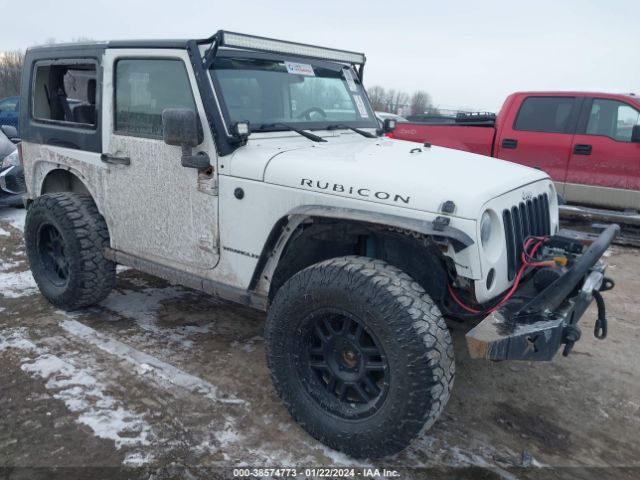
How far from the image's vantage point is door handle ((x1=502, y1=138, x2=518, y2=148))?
765cm

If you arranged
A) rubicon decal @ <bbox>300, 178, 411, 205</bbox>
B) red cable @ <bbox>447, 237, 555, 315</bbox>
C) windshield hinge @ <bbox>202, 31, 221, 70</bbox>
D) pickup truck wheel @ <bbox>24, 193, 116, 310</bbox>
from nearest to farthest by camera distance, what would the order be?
1. rubicon decal @ <bbox>300, 178, 411, 205</bbox>
2. red cable @ <bbox>447, 237, 555, 315</bbox>
3. windshield hinge @ <bbox>202, 31, 221, 70</bbox>
4. pickup truck wheel @ <bbox>24, 193, 116, 310</bbox>

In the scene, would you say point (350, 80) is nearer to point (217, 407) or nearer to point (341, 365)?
point (341, 365)

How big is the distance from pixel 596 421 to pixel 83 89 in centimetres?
441

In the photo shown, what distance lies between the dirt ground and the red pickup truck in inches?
126

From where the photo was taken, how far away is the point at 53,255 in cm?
449

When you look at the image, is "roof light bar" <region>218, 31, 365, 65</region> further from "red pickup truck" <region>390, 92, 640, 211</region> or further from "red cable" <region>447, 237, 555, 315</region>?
"red pickup truck" <region>390, 92, 640, 211</region>

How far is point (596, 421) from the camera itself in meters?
3.18

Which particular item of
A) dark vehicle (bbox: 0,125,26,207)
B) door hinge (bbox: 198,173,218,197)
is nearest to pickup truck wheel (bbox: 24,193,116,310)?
door hinge (bbox: 198,173,218,197)

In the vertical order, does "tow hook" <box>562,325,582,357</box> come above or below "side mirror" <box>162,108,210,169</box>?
below

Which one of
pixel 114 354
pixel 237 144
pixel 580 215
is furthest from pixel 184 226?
pixel 580 215

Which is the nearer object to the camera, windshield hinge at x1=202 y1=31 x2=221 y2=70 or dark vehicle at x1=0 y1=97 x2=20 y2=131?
windshield hinge at x1=202 y1=31 x2=221 y2=70

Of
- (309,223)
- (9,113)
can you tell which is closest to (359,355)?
(309,223)

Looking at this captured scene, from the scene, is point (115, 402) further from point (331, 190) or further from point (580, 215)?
point (580, 215)

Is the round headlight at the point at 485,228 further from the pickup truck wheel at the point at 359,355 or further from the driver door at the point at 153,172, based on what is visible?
the driver door at the point at 153,172
